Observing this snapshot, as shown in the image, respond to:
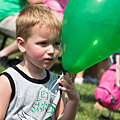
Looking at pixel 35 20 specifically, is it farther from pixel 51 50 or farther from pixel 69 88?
pixel 69 88

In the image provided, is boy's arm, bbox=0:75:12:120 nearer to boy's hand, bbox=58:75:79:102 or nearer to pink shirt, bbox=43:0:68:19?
boy's hand, bbox=58:75:79:102

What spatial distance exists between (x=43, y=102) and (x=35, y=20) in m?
0.58

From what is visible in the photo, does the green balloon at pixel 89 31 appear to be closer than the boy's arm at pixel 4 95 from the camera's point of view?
Yes

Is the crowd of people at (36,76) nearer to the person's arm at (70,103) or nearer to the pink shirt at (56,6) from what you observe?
the person's arm at (70,103)

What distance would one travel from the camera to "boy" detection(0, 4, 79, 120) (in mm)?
1756

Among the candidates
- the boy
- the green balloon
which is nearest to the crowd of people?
the boy

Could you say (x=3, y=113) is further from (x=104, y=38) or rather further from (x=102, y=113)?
(x=102, y=113)

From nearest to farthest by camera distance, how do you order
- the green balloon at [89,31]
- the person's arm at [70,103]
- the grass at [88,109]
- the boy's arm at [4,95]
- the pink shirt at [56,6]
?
1. the green balloon at [89,31]
2. the boy's arm at [4,95]
3. the person's arm at [70,103]
4. the grass at [88,109]
5. the pink shirt at [56,6]

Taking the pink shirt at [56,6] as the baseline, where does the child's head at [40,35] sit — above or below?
above

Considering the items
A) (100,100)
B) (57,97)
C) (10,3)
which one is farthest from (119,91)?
(10,3)

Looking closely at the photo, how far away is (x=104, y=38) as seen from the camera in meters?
1.64

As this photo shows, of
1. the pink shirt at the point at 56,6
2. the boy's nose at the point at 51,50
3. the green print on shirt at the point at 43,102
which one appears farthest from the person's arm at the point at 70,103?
the pink shirt at the point at 56,6

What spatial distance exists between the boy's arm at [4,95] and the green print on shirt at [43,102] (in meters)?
0.20

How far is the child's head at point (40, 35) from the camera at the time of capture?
1.75 metres
